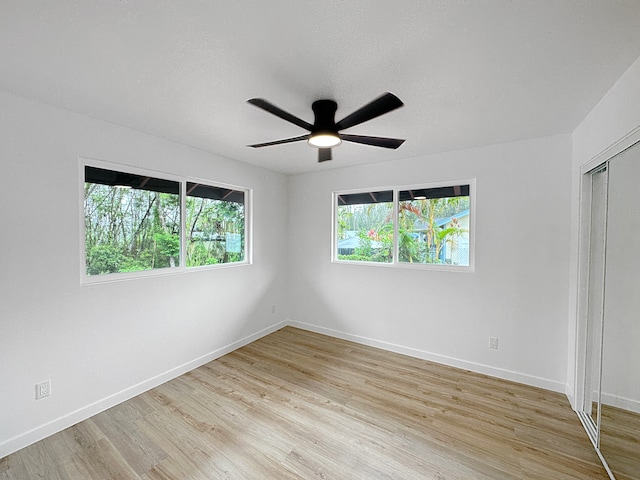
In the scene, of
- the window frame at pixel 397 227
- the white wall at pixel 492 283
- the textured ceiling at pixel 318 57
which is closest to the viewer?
the textured ceiling at pixel 318 57

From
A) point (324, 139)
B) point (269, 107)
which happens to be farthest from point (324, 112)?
point (269, 107)

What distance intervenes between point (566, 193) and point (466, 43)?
80.0 inches

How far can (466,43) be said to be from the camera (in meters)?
1.36

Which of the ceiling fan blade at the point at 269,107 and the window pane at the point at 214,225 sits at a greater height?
the ceiling fan blade at the point at 269,107

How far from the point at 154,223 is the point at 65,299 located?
0.96 metres

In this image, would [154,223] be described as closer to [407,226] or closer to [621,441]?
[407,226]

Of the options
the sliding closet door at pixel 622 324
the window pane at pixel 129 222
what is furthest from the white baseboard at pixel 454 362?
the window pane at pixel 129 222

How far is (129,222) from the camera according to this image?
2.54 meters

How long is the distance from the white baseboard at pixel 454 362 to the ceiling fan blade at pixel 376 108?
9.29 ft

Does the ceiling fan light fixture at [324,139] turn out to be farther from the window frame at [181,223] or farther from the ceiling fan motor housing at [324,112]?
the window frame at [181,223]

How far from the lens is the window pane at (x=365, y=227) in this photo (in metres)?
3.59

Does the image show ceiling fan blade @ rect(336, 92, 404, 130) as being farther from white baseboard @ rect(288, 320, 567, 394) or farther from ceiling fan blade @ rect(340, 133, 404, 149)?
white baseboard @ rect(288, 320, 567, 394)

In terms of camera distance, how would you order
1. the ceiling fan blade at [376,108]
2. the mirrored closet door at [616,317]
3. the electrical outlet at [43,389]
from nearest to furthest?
the ceiling fan blade at [376,108] → the mirrored closet door at [616,317] → the electrical outlet at [43,389]

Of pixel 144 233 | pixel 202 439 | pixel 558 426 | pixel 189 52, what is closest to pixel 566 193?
pixel 558 426
